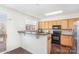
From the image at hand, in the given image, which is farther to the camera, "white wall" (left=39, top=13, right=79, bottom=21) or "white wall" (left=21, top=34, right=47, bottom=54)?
"white wall" (left=21, top=34, right=47, bottom=54)

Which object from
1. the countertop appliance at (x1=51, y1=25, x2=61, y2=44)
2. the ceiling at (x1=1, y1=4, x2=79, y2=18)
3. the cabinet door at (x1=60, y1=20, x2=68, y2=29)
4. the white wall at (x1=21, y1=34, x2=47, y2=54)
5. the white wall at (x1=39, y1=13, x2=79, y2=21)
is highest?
the ceiling at (x1=1, y1=4, x2=79, y2=18)

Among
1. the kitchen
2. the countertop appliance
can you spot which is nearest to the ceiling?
the kitchen

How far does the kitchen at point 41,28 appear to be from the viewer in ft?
3.27

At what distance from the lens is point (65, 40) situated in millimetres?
1011

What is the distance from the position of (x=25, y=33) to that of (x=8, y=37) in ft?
0.63

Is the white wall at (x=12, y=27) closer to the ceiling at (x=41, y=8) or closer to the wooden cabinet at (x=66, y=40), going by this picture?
the ceiling at (x=41, y=8)

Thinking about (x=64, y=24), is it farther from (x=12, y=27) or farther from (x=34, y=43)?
(x=12, y=27)

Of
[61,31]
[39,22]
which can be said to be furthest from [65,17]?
[39,22]

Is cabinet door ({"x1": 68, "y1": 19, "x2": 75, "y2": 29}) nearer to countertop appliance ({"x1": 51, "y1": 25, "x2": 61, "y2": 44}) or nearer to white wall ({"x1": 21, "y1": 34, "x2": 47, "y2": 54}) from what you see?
countertop appliance ({"x1": 51, "y1": 25, "x2": 61, "y2": 44})

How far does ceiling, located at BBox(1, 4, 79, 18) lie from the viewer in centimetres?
99

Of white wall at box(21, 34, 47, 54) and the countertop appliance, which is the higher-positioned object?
the countertop appliance

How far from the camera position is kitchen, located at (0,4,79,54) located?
1.00 m

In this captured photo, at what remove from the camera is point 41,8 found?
103 cm
